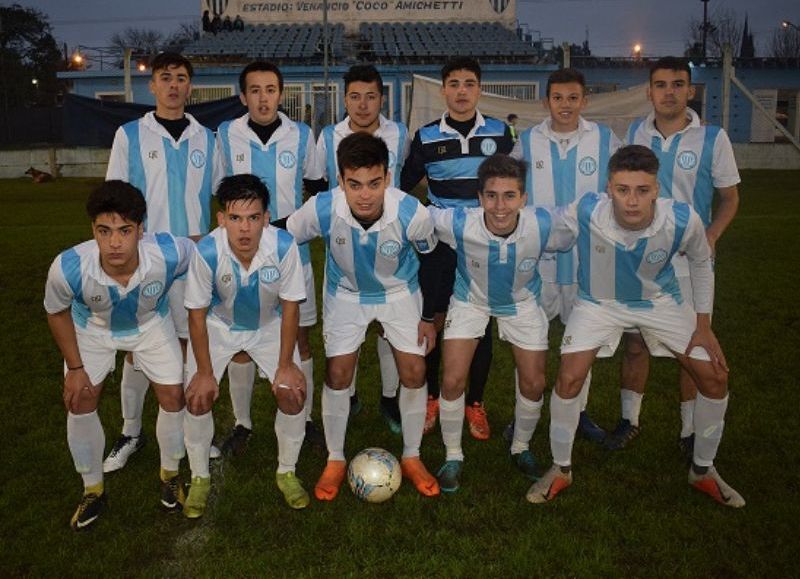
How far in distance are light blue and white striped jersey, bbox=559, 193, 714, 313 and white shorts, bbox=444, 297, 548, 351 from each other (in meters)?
0.29

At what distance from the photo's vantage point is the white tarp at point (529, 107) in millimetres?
17094

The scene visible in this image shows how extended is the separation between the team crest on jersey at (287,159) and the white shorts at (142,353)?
124 centimetres

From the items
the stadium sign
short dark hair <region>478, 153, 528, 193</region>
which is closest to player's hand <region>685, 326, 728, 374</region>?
short dark hair <region>478, 153, 528, 193</region>

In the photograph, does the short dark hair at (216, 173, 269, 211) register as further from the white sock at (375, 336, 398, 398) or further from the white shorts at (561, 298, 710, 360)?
the white shorts at (561, 298, 710, 360)

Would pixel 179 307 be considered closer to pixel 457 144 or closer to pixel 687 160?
pixel 457 144

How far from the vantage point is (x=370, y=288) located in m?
3.68

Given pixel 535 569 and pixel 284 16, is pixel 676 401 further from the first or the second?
pixel 284 16

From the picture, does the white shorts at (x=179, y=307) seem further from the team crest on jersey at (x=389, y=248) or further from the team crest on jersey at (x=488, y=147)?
the team crest on jersey at (x=488, y=147)

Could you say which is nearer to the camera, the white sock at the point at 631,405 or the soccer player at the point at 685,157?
the soccer player at the point at 685,157

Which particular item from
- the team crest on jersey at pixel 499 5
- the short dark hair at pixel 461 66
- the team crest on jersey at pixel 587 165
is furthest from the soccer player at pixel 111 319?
the team crest on jersey at pixel 499 5

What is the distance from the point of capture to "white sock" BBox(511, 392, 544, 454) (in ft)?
12.4

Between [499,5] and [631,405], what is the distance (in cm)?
2983

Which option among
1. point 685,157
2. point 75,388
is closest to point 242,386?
point 75,388

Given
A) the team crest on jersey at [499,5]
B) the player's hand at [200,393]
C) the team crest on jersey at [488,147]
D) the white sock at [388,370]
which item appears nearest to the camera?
the player's hand at [200,393]
